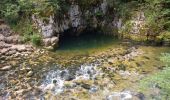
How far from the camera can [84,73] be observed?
1109cm

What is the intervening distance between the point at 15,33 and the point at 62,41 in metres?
2.45

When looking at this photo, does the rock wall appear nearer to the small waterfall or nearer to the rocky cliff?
the rocky cliff

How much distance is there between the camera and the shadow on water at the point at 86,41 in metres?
14.4

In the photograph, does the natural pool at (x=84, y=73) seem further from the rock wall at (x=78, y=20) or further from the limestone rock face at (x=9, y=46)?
the rock wall at (x=78, y=20)

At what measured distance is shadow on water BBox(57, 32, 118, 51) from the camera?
14.4m

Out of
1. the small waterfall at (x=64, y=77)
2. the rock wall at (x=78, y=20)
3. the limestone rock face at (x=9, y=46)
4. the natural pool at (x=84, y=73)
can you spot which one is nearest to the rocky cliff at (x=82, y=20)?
the rock wall at (x=78, y=20)

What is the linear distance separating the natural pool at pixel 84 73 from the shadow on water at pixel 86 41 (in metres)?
0.09

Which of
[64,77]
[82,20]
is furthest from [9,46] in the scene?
[82,20]

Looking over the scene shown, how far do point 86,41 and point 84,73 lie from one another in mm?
4800

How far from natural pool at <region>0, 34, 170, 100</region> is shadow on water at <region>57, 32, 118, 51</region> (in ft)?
0.31

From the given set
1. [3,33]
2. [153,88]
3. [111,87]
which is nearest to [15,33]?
[3,33]

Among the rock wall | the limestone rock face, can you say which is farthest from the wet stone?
the rock wall

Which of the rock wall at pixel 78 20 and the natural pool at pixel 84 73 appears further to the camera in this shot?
the rock wall at pixel 78 20

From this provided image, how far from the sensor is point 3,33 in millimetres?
14789
